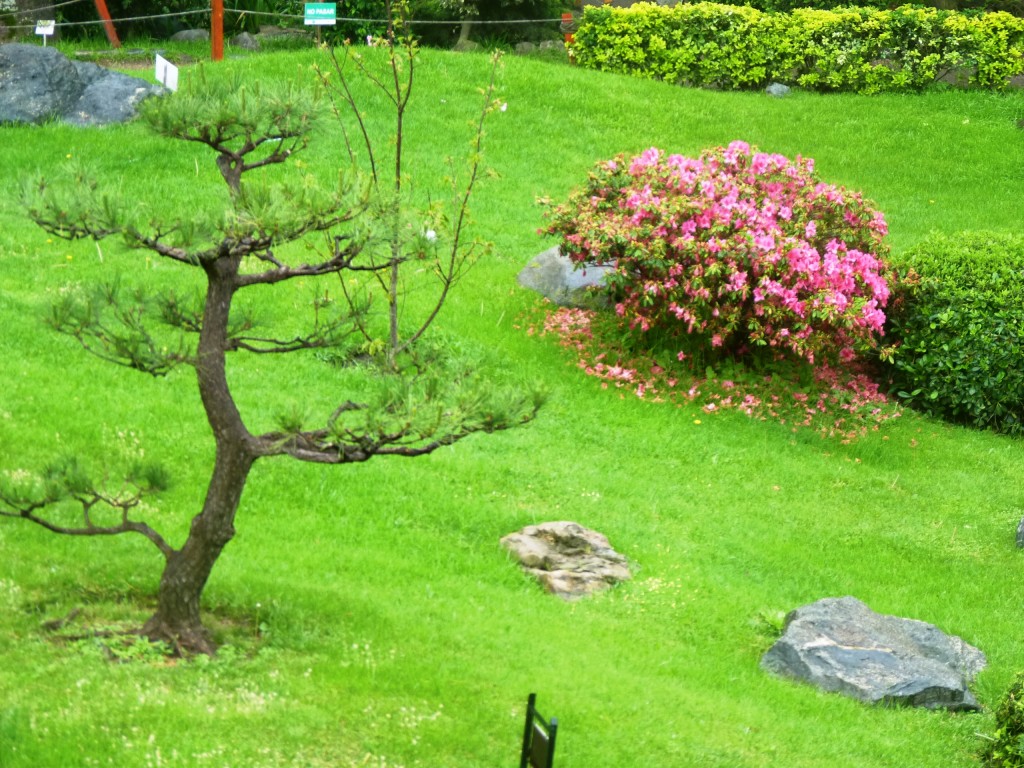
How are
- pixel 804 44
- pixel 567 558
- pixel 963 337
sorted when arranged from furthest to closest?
pixel 804 44, pixel 963 337, pixel 567 558

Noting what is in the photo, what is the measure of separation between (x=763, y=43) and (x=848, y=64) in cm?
147

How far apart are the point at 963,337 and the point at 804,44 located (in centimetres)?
1074

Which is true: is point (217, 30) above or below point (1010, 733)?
above

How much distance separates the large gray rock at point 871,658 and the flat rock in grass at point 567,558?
1.23 metres

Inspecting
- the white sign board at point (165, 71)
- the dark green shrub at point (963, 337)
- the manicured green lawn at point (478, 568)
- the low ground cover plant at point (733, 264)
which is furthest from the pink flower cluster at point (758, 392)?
the white sign board at point (165, 71)

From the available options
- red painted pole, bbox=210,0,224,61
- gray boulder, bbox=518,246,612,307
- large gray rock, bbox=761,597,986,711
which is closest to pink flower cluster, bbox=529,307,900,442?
gray boulder, bbox=518,246,612,307

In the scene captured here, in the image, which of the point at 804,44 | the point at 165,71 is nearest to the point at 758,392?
the point at 165,71

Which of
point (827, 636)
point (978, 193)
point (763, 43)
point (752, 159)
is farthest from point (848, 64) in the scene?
point (827, 636)

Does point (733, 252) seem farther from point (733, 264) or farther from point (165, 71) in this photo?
point (165, 71)

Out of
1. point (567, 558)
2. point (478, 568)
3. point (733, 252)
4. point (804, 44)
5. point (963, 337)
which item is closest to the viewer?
point (478, 568)

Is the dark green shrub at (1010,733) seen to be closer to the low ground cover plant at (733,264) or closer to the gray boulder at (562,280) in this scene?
the low ground cover plant at (733,264)

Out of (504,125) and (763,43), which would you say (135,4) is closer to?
(504,125)

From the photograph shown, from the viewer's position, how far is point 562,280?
46.2 ft

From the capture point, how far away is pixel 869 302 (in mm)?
12281
